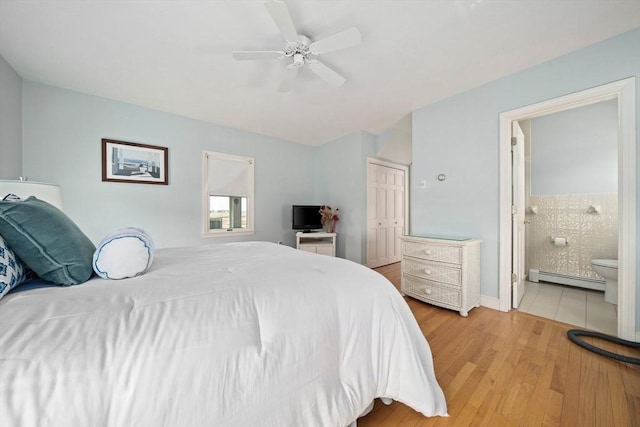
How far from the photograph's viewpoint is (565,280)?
309 centimetres

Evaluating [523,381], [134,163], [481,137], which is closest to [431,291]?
[523,381]

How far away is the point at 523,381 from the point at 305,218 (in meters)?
3.44

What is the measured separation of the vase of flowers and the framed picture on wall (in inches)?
100

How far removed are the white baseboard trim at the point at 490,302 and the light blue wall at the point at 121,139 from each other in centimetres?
331

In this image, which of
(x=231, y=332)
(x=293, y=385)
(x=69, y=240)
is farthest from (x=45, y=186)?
(x=293, y=385)

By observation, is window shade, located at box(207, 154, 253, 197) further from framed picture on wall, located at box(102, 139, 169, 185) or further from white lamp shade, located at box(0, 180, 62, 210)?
white lamp shade, located at box(0, 180, 62, 210)

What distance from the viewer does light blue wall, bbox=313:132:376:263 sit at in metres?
4.08

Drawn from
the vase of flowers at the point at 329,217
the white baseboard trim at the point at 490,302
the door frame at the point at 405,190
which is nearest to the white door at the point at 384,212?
the door frame at the point at 405,190

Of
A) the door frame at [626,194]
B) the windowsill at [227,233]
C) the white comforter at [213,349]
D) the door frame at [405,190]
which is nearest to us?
the white comforter at [213,349]

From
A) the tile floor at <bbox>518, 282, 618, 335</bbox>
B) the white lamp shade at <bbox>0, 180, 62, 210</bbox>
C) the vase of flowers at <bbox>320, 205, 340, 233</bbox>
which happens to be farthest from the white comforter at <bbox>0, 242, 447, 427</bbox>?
the vase of flowers at <bbox>320, 205, 340, 233</bbox>

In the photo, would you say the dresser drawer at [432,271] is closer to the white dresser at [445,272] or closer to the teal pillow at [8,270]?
the white dresser at [445,272]

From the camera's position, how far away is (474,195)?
8.46 ft

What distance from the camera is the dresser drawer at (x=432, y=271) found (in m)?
2.32

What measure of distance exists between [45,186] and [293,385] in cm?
201
